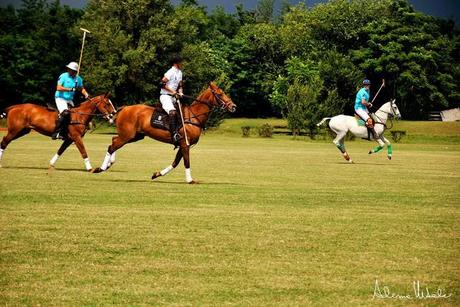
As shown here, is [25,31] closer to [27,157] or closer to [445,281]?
[27,157]

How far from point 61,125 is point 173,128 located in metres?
4.25

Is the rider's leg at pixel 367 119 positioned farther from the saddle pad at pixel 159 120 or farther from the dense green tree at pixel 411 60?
the dense green tree at pixel 411 60

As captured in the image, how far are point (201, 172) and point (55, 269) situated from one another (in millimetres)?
16271

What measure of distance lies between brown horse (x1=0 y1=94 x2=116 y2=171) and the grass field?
2.33 m

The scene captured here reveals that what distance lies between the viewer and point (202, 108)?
2173 centimetres

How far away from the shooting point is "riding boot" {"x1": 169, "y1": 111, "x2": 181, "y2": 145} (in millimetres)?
21297

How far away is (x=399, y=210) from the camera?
629 inches

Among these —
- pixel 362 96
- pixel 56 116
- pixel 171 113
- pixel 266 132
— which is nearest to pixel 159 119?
pixel 171 113

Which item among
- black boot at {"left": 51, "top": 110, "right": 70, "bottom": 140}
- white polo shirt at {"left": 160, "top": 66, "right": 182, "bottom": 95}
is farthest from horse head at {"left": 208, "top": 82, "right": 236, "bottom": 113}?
black boot at {"left": 51, "top": 110, "right": 70, "bottom": 140}

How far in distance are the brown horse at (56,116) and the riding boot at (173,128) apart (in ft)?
10.8

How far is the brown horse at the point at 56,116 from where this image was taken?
79.8 ft

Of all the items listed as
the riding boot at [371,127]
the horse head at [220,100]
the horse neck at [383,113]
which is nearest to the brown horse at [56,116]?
the horse head at [220,100]

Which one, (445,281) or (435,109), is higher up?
(445,281)

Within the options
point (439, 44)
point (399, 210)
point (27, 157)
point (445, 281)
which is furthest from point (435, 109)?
point (445, 281)
